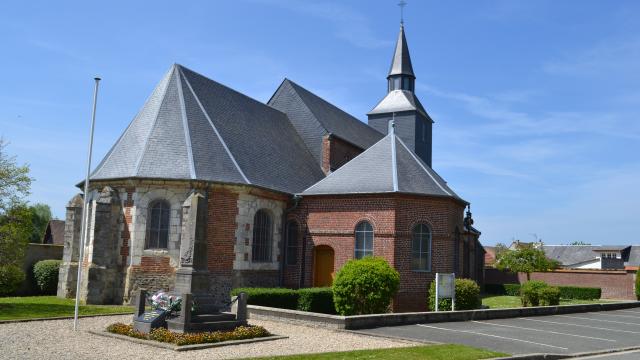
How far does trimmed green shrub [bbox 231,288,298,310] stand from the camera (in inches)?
634

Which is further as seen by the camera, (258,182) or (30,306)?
(258,182)

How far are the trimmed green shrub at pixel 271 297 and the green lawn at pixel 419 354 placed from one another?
248 inches

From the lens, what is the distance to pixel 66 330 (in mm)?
12203

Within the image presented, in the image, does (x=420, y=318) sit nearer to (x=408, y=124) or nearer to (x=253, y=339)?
(x=253, y=339)

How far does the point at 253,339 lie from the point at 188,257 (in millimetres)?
3056

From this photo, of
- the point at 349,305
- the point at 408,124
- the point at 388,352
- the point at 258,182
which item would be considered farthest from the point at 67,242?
the point at 408,124

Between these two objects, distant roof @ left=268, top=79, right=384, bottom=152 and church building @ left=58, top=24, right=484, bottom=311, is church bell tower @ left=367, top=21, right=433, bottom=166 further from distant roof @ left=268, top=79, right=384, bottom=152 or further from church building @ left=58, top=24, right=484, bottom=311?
church building @ left=58, top=24, right=484, bottom=311

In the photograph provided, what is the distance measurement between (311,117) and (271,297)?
506 inches

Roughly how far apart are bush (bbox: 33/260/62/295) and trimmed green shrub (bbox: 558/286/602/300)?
26.5 meters

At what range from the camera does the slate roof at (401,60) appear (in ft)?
128

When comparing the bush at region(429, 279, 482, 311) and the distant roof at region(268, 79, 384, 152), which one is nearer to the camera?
the bush at region(429, 279, 482, 311)

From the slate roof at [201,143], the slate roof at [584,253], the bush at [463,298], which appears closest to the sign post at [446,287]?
the bush at [463,298]

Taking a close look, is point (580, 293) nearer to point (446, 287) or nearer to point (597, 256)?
point (446, 287)

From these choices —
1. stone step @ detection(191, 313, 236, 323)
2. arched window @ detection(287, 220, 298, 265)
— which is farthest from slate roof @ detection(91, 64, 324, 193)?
stone step @ detection(191, 313, 236, 323)
